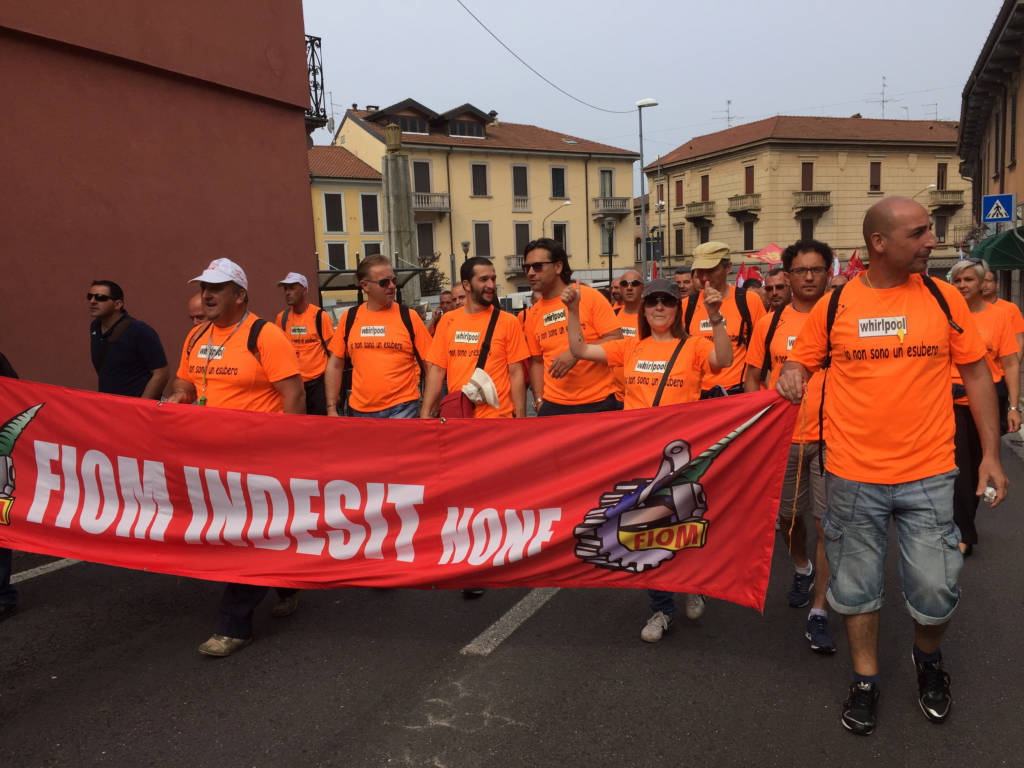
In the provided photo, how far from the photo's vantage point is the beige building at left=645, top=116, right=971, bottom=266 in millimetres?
52688

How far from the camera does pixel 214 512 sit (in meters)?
4.14

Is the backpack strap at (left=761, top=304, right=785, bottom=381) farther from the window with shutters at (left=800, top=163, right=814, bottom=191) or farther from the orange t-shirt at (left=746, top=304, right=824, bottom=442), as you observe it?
the window with shutters at (left=800, top=163, right=814, bottom=191)

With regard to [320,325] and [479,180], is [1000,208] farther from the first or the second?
[479,180]

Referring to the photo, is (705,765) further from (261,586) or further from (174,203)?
(174,203)

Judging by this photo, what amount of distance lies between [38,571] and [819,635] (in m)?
5.05

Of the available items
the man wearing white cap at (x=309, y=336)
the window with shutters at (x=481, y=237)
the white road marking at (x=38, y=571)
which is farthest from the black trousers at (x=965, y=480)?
the window with shutters at (x=481, y=237)

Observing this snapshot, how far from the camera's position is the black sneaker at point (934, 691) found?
3.14 meters

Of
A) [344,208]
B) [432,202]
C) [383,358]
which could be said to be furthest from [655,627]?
[432,202]

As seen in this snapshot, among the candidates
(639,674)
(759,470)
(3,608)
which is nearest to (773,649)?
(639,674)

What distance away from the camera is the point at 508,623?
429cm

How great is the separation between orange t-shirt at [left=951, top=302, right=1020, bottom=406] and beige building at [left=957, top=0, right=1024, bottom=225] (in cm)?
1158

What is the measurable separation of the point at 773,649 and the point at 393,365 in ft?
9.89

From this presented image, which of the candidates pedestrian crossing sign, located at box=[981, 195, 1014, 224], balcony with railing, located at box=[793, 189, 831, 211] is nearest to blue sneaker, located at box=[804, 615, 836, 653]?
pedestrian crossing sign, located at box=[981, 195, 1014, 224]

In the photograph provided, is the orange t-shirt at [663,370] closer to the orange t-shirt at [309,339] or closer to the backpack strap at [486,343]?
the backpack strap at [486,343]
